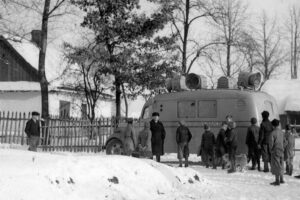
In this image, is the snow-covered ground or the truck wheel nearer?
the snow-covered ground

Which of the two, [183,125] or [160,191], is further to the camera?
[183,125]

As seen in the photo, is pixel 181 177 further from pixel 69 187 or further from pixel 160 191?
pixel 69 187

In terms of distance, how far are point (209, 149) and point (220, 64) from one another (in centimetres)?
3355

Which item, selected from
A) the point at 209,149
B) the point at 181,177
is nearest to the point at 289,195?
the point at 181,177

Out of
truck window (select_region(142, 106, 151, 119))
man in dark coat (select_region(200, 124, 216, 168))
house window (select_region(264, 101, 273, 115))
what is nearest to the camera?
man in dark coat (select_region(200, 124, 216, 168))

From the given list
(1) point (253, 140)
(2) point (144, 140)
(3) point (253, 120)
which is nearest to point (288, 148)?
(1) point (253, 140)

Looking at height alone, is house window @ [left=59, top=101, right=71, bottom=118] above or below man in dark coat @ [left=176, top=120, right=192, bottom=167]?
above

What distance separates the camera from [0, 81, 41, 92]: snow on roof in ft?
128

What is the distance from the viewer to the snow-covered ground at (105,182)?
25.9ft

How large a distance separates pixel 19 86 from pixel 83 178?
32.2 meters

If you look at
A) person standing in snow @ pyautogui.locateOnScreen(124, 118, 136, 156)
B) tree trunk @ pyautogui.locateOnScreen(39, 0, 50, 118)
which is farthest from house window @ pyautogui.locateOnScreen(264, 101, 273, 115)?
tree trunk @ pyautogui.locateOnScreen(39, 0, 50, 118)

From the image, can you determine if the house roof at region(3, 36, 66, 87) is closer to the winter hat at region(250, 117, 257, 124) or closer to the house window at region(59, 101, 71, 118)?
the house window at region(59, 101, 71, 118)

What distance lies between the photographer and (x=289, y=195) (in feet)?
34.3

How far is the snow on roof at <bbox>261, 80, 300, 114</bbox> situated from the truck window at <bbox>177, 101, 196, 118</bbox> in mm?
25883
